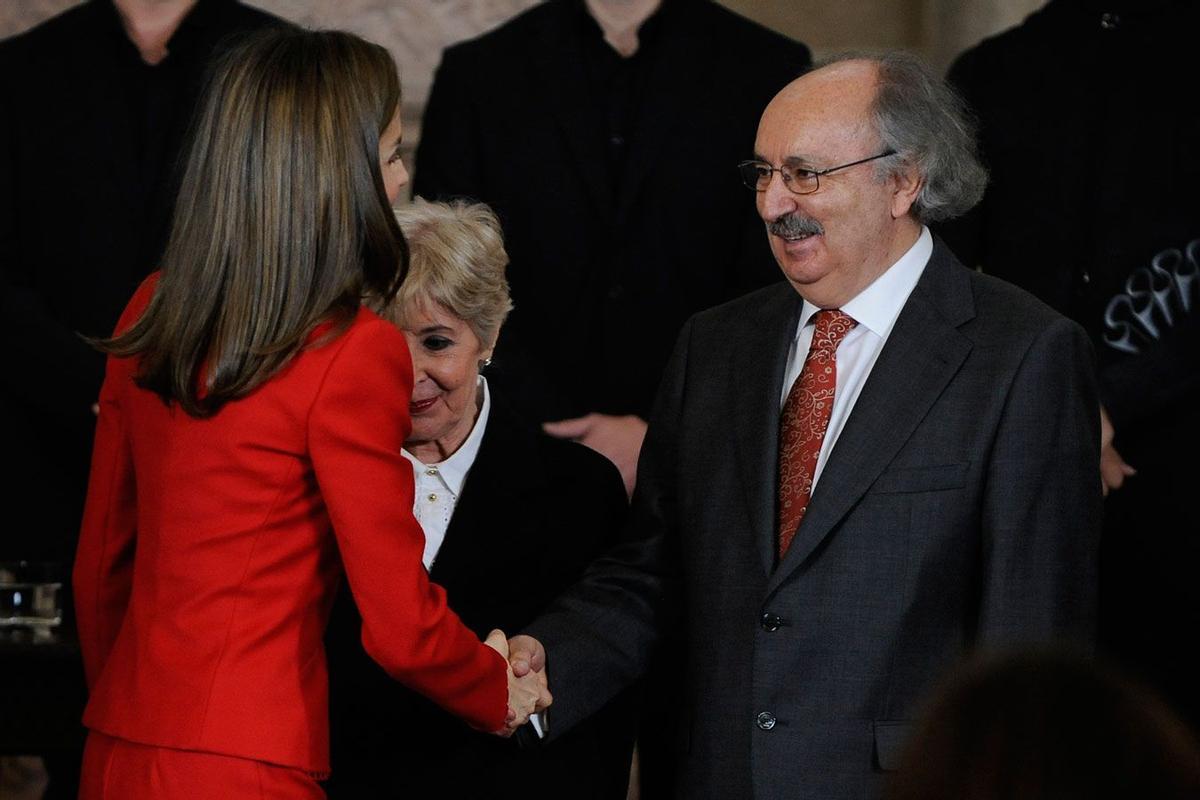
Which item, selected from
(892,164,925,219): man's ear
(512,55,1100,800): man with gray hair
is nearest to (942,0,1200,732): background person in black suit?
(512,55,1100,800): man with gray hair

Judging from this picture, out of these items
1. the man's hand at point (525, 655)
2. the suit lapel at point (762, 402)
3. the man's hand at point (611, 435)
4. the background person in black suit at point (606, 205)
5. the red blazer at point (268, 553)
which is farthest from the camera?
the background person in black suit at point (606, 205)

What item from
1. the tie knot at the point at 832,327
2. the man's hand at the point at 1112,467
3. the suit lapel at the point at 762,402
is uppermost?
the tie knot at the point at 832,327

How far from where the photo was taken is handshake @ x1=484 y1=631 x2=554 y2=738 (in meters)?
2.51

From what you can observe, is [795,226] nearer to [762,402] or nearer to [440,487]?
[762,402]

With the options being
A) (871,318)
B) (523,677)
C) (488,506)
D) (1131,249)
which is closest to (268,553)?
(523,677)

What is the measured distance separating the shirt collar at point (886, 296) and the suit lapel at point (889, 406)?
0.05 metres

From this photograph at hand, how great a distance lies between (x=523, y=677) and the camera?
2535mm

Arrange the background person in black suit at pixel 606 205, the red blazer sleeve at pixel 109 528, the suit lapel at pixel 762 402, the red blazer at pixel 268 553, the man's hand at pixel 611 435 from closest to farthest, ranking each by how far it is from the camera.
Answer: the red blazer at pixel 268 553, the red blazer sleeve at pixel 109 528, the suit lapel at pixel 762 402, the man's hand at pixel 611 435, the background person in black suit at pixel 606 205

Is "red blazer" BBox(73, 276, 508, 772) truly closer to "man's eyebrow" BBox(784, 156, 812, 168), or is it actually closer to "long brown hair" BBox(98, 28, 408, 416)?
"long brown hair" BBox(98, 28, 408, 416)

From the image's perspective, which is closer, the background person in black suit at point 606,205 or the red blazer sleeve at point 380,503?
the red blazer sleeve at point 380,503

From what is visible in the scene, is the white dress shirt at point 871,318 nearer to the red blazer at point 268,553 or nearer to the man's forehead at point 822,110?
the man's forehead at point 822,110

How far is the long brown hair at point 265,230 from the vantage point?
2049 millimetres

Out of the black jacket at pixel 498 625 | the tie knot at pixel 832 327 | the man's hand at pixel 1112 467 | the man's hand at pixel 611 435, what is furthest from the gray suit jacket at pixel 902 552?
the man's hand at pixel 1112 467

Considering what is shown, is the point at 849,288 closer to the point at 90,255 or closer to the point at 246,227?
the point at 246,227
